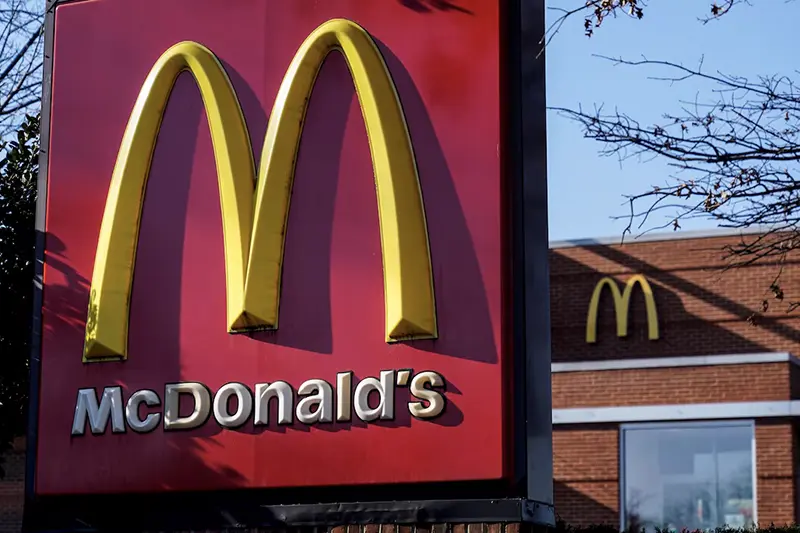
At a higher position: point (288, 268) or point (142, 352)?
point (288, 268)

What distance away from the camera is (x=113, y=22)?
31.0 ft

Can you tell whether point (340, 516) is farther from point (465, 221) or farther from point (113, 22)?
point (113, 22)

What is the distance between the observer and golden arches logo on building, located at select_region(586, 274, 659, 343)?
2820 centimetres

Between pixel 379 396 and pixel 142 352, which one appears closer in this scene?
pixel 379 396

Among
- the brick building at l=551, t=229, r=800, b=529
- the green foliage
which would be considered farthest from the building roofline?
the green foliage

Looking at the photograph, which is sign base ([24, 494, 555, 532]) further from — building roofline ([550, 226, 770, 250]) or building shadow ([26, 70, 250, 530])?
building roofline ([550, 226, 770, 250])

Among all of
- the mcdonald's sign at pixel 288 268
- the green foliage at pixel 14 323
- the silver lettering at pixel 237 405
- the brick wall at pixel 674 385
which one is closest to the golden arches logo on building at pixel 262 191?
the mcdonald's sign at pixel 288 268

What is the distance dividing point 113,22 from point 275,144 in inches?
70.5

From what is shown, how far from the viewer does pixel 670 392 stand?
25.9 meters

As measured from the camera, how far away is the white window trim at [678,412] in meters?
24.8

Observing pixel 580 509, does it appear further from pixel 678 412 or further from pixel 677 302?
pixel 677 302

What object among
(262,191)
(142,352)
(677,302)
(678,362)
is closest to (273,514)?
(142,352)

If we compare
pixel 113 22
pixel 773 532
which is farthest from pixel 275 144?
pixel 773 532

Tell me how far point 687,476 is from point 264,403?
731 inches
